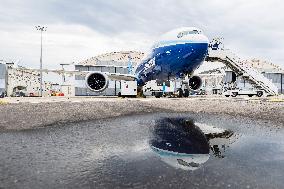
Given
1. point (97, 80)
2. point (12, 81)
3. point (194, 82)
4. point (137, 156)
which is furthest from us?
point (12, 81)

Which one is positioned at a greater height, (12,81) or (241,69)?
(241,69)

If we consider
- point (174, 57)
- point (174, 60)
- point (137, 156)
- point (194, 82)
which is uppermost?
point (174, 57)

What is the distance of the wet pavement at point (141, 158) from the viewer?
3877 millimetres

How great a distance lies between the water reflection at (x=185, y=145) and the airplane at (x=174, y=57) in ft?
45.4

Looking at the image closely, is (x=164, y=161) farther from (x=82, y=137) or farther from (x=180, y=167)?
(x=82, y=137)

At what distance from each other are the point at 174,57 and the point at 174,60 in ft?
1.02

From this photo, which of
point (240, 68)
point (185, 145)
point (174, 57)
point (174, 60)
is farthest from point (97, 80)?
point (185, 145)

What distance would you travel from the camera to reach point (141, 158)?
523 cm

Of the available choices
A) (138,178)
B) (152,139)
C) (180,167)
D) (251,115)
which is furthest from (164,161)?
(251,115)

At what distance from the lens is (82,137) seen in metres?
7.48

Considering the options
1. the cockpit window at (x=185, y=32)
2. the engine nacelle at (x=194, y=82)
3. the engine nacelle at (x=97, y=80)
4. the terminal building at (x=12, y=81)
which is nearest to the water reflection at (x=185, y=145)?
the cockpit window at (x=185, y=32)

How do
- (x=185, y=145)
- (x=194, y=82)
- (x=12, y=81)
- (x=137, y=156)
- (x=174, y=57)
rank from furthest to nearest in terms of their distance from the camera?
(x=12, y=81)
(x=194, y=82)
(x=174, y=57)
(x=185, y=145)
(x=137, y=156)

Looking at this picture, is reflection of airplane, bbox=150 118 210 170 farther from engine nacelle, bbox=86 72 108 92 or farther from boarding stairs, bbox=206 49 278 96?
boarding stairs, bbox=206 49 278 96

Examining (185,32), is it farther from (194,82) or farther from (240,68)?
(240,68)
